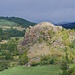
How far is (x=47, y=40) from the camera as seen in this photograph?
373 ft

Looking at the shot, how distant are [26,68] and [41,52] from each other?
37.1ft

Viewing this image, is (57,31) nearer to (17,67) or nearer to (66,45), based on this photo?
(66,45)

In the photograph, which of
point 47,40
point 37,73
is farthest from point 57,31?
point 37,73

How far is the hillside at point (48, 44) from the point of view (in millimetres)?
106206

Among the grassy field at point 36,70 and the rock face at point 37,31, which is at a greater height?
the rock face at point 37,31

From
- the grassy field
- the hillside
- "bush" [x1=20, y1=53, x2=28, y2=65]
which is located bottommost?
the grassy field

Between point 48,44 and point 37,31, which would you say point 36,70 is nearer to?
point 48,44

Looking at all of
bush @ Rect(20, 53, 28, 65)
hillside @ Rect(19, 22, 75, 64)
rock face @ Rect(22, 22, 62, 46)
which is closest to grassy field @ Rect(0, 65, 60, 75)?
hillside @ Rect(19, 22, 75, 64)

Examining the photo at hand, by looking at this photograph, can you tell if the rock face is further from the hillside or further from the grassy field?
the grassy field

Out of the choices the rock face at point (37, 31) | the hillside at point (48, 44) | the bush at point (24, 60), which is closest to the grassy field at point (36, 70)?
the hillside at point (48, 44)

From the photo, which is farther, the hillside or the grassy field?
the hillside

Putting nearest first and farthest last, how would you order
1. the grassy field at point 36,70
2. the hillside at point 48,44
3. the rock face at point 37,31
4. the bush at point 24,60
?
the grassy field at point 36,70 → the hillside at point 48,44 → the bush at point 24,60 → the rock face at point 37,31

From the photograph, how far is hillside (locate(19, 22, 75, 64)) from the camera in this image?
348 ft

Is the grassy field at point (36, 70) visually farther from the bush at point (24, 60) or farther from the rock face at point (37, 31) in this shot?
the rock face at point (37, 31)
